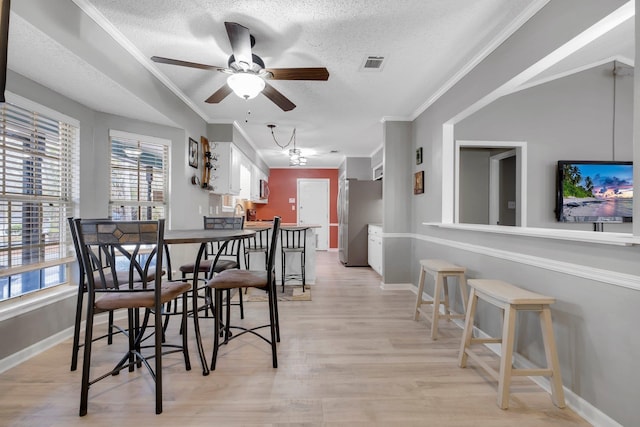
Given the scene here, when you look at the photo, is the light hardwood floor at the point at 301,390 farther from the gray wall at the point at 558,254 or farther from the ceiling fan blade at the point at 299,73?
the ceiling fan blade at the point at 299,73

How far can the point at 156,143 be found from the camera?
335cm

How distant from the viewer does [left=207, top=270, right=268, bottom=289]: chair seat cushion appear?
1.97 meters

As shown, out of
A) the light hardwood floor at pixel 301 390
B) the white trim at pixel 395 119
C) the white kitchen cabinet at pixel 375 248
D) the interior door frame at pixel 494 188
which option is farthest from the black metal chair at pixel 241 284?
the interior door frame at pixel 494 188

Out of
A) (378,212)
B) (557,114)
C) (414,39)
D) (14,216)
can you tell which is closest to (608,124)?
(557,114)

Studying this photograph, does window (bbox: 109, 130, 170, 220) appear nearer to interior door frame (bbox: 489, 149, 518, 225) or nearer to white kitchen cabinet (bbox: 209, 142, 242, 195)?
white kitchen cabinet (bbox: 209, 142, 242, 195)

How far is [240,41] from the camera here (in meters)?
1.86

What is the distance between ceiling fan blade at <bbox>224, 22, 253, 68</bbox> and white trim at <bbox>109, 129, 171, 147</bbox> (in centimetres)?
A: 188

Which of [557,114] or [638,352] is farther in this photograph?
[557,114]

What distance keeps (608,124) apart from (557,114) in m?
0.53

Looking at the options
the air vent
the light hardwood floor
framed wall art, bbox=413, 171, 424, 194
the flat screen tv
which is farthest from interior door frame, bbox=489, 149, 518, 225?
the air vent

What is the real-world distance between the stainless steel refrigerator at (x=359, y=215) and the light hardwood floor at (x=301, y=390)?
3231 millimetres

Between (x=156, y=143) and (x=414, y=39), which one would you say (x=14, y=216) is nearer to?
(x=156, y=143)

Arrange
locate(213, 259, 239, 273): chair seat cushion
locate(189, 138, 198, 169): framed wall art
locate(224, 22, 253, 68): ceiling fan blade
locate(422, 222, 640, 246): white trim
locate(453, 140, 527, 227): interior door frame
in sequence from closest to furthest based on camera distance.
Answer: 1. locate(422, 222, 640, 246): white trim
2. locate(224, 22, 253, 68): ceiling fan blade
3. locate(213, 259, 239, 273): chair seat cushion
4. locate(453, 140, 527, 227): interior door frame
5. locate(189, 138, 198, 169): framed wall art

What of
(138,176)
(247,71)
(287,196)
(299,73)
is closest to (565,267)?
(299,73)
